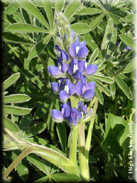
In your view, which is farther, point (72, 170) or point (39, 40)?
point (39, 40)

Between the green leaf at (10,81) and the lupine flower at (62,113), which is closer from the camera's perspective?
the lupine flower at (62,113)

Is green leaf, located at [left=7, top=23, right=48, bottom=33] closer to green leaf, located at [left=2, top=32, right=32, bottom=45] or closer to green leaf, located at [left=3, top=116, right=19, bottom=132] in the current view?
green leaf, located at [left=2, top=32, right=32, bottom=45]

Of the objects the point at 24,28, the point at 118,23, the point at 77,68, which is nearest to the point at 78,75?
the point at 77,68

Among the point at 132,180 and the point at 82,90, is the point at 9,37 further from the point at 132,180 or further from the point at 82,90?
the point at 132,180

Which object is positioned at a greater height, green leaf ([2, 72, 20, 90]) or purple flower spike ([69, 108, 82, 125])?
green leaf ([2, 72, 20, 90])

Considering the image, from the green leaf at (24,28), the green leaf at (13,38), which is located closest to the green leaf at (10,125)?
the green leaf at (24,28)

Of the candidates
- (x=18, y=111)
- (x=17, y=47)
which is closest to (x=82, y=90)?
(x=18, y=111)

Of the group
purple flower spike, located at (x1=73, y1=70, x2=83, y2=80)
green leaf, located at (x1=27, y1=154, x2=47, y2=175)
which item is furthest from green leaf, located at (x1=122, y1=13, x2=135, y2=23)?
green leaf, located at (x1=27, y1=154, x2=47, y2=175)

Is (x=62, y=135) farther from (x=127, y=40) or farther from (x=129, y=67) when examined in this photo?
(x=127, y=40)

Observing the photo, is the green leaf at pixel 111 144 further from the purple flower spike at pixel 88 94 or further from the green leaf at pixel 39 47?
the green leaf at pixel 39 47
